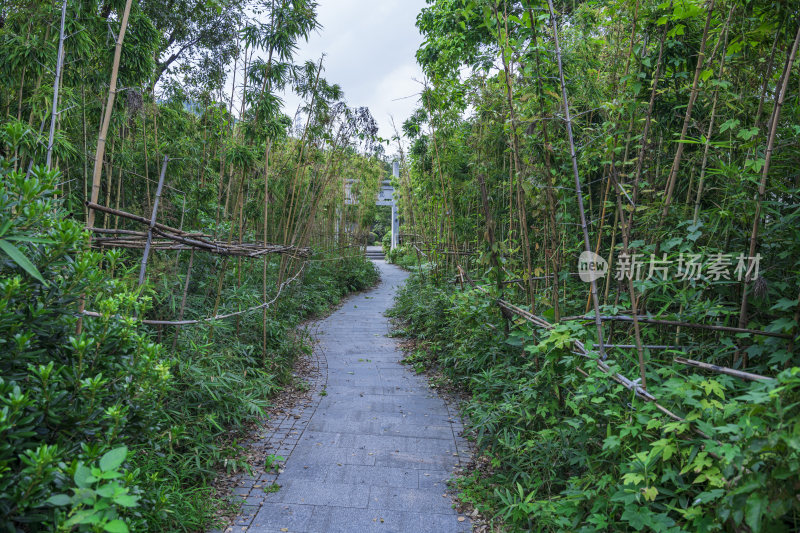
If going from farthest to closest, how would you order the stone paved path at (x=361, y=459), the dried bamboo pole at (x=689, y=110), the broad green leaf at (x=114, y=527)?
the stone paved path at (x=361, y=459) < the dried bamboo pole at (x=689, y=110) < the broad green leaf at (x=114, y=527)

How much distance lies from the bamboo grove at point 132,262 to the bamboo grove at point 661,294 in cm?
146

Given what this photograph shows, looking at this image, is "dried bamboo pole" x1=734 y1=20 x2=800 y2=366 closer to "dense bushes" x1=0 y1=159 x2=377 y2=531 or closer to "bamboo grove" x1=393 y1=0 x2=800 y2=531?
"bamboo grove" x1=393 y1=0 x2=800 y2=531

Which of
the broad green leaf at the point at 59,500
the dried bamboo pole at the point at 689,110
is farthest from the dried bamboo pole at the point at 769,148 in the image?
the broad green leaf at the point at 59,500

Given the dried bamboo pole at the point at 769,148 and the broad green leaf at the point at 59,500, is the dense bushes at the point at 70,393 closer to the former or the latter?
the broad green leaf at the point at 59,500

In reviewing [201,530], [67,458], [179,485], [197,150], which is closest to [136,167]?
[197,150]

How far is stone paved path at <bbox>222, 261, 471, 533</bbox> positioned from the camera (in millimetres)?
2105

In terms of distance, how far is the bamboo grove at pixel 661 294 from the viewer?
135 cm

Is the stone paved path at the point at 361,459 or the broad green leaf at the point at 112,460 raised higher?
the broad green leaf at the point at 112,460

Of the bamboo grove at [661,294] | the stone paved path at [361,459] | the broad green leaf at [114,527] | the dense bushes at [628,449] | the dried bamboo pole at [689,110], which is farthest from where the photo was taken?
the stone paved path at [361,459]

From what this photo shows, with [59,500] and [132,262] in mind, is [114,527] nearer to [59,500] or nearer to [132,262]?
[59,500]

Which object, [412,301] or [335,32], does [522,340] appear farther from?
[412,301]

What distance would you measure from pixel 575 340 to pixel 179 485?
192cm

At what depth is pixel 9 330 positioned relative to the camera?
46.1 inches

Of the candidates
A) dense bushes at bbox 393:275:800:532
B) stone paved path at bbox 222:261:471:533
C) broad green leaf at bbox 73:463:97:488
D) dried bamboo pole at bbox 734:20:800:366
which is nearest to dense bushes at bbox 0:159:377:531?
broad green leaf at bbox 73:463:97:488
